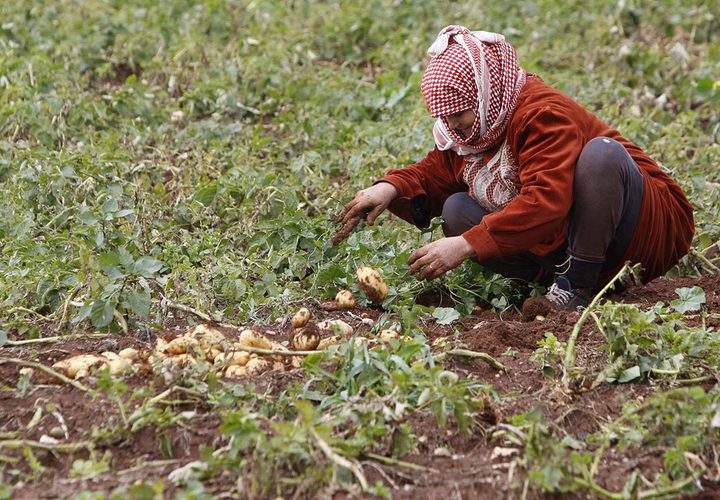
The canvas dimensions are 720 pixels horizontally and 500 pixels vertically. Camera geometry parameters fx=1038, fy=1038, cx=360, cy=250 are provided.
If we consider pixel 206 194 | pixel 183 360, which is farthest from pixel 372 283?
pixel 206 194

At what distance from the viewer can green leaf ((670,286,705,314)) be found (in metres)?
3.14

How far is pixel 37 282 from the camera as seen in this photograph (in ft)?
10.8

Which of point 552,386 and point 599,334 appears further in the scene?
point 599,334

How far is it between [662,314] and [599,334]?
19 centimetres

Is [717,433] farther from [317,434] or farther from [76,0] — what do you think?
[76,0]

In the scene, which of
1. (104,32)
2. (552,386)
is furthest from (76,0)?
(552,386)

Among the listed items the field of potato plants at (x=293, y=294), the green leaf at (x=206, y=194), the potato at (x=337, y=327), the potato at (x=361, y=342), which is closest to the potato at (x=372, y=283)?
the field of potato plants at (x=293, y=294)

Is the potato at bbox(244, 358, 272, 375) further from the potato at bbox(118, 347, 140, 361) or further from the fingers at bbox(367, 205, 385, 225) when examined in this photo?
the fingers at bbox(367, 205, 385, 225)

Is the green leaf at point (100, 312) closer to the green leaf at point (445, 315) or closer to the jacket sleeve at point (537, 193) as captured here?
the green leaf at point (445, 315)

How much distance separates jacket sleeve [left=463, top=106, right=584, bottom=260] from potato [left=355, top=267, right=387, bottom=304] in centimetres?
32

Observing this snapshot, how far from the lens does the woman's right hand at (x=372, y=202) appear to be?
3.67 m

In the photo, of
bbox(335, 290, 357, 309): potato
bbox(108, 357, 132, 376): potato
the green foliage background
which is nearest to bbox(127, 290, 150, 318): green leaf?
the green foliage background

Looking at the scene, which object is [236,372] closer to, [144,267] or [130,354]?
[130,354]

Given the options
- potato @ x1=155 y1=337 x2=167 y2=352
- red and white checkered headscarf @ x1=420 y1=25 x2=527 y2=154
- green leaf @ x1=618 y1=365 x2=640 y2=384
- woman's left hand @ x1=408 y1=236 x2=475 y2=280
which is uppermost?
red and white checkered headscarf @ x1=420 y1=25 x2=527 y2=154
